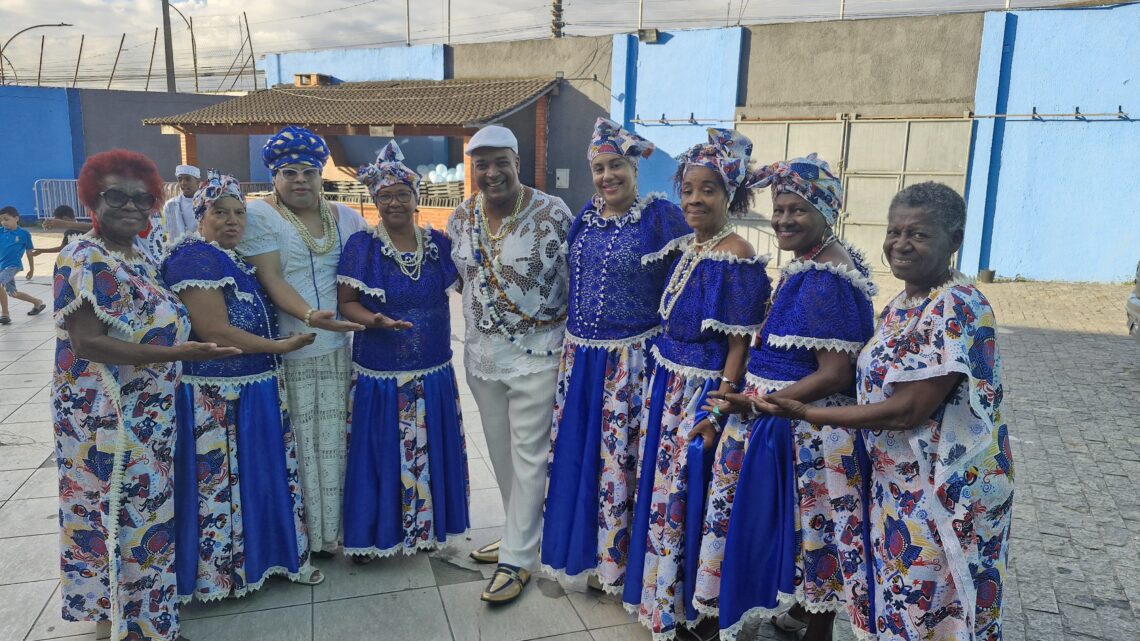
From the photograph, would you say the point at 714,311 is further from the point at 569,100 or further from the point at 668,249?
the point at 569,100

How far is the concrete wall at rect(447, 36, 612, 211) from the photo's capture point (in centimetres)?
1563

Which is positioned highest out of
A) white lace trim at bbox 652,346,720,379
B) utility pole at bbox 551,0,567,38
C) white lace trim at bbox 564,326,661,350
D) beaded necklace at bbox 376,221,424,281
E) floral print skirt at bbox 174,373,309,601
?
utility pole at bbox 551,0,567,38

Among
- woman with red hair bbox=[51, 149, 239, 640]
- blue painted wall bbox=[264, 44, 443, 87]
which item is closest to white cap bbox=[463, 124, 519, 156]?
woman with red hair bbox=[51, 149, 239, 640]

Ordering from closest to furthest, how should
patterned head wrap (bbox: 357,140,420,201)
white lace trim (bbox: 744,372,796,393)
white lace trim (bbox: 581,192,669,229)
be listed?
1. white lace trim (bbox: 744,372,796,393)
2. white lace trim (bbox: 581,192,669,229)
3. patterned head wrap (bbox: 357,140,420,201)

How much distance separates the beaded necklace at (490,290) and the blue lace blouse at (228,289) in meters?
0.89

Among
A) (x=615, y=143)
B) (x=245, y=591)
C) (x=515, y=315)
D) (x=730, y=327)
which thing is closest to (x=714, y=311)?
(x=730, y=327)

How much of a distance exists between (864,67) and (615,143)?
11.4m

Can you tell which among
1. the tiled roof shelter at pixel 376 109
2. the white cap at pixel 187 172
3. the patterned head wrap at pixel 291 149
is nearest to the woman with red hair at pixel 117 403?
the patterned head wrap at pixel 291 149

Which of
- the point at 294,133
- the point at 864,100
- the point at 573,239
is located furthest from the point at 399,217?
the point at 864,100

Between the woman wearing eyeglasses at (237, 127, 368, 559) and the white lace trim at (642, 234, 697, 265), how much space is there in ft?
4.05

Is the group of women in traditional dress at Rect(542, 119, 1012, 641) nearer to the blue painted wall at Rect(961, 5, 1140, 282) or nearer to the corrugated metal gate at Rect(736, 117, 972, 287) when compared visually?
the corrugated metal gate at Rect(736, 117, 972, 287)

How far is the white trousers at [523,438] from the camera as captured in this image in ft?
10.9

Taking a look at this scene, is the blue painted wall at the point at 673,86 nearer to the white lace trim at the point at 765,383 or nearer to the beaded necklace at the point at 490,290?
the beaded necklace at the point at 490,290

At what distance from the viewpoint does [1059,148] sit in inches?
462
